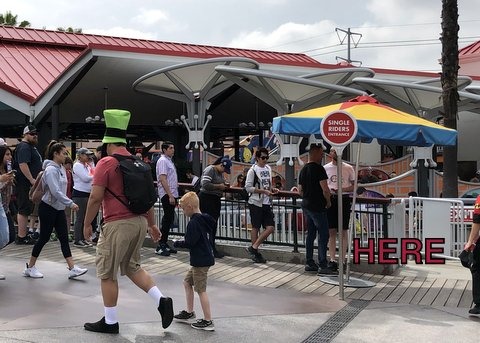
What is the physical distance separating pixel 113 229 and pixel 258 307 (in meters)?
2.10

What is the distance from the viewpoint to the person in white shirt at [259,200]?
895 cm

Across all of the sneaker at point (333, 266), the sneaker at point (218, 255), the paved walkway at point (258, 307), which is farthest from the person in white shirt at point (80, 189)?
the sneaker at point (333, 266)

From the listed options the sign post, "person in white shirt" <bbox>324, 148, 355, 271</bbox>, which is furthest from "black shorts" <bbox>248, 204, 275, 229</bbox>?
the sign post

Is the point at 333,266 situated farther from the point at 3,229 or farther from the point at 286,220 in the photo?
the point at 3,229

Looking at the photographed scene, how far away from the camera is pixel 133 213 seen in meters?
5.27

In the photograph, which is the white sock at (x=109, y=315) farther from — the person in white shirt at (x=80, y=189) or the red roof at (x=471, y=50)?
the red roof at (x=471, y=50)

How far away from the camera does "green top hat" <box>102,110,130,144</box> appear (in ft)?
17.7

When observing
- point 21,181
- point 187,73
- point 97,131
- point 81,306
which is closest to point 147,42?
point 97,131

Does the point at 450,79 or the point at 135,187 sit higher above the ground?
the point at 450,79

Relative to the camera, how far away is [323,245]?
832cm

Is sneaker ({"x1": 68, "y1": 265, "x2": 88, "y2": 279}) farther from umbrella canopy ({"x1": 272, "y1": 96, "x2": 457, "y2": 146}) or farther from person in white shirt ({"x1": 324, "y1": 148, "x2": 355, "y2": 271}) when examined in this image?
person in white shirt ({"x1": 324, "y1": 148, "x2": 355, "y2": 271})

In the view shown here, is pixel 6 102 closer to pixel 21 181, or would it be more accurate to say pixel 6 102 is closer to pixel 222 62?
pixel 222 62

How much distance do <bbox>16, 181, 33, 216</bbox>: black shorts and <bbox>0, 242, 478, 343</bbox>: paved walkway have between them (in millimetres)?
1187

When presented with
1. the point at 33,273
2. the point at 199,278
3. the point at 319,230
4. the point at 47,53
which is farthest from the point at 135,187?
the point at 47,53
